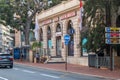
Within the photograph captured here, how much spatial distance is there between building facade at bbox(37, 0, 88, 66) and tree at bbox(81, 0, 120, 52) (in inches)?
205

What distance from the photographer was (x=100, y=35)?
111ft

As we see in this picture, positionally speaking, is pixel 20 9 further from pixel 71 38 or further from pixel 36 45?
pixel 71 38

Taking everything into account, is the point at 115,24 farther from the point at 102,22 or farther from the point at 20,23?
the point at 20,23

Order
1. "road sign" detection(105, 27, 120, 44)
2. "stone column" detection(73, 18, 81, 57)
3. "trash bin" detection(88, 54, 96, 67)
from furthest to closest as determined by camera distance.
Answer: "stone column" detection(73, 18, 81, 57) → "trash bin" detection(88, 54, 96, 67) → "road sign" detection(105, 27, 120, 44)

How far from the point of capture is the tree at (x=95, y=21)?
110ft

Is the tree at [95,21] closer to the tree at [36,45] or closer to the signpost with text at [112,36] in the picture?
the signpost with text at [112,36]

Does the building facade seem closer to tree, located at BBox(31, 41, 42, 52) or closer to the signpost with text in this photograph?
tree, located at BBox(31, 41, 42, 52)

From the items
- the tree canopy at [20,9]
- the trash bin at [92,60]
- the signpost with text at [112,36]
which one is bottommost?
the trash bin at [92,60]

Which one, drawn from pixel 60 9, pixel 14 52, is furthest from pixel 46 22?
pixel 14 52

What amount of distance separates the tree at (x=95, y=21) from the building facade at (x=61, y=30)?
5.21 m

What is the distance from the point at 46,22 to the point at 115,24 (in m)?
21.2

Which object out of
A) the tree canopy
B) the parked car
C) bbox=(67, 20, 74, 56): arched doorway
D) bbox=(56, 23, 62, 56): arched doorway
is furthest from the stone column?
the tree canopy

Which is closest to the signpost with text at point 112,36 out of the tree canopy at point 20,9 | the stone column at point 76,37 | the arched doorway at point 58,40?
the stone column at point 76,37

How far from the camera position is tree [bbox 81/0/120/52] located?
33.4m
